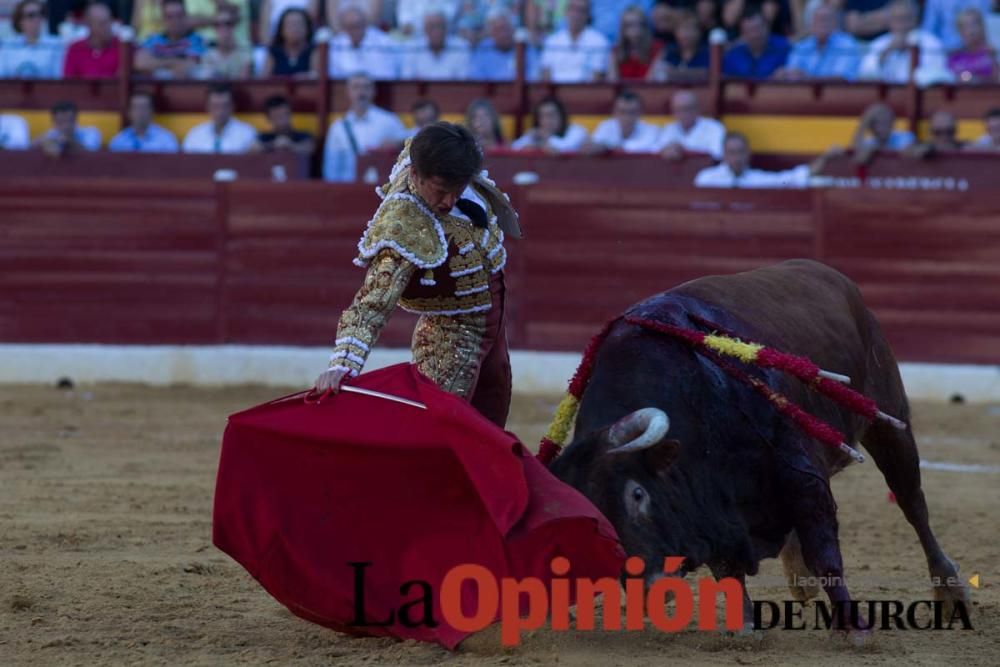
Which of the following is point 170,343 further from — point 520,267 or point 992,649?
point 992,649

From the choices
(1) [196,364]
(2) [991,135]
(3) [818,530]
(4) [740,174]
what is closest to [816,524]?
(3) [818,530]

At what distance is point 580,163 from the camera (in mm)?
8852

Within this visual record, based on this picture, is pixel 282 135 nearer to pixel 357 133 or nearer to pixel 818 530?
pixel 357 133

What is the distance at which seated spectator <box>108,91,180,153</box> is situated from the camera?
30.6 feet

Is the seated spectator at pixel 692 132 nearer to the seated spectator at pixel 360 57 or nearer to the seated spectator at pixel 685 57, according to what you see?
the seated spectator at pixel 685 57

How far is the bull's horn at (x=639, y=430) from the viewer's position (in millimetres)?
3359

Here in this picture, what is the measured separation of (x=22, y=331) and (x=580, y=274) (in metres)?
3.10

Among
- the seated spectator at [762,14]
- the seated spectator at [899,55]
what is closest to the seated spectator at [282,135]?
the seated spectator at [762,14]

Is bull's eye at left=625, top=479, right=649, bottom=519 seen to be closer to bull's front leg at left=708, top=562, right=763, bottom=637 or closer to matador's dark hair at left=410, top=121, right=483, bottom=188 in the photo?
bull's front leg at left=708, top=562, right=763, bottom=637

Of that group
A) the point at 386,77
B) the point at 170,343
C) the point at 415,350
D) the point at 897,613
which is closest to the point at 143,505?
the point at 415,350

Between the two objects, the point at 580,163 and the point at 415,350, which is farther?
the point at 580,163

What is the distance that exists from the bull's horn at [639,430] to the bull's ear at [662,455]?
0.04 metres

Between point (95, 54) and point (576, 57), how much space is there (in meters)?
2.96

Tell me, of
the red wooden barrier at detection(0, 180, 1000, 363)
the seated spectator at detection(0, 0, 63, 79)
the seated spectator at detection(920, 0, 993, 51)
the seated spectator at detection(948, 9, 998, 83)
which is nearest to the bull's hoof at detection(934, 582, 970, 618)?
the red wooden barrier at detection(0, 180, 1000, 363)
